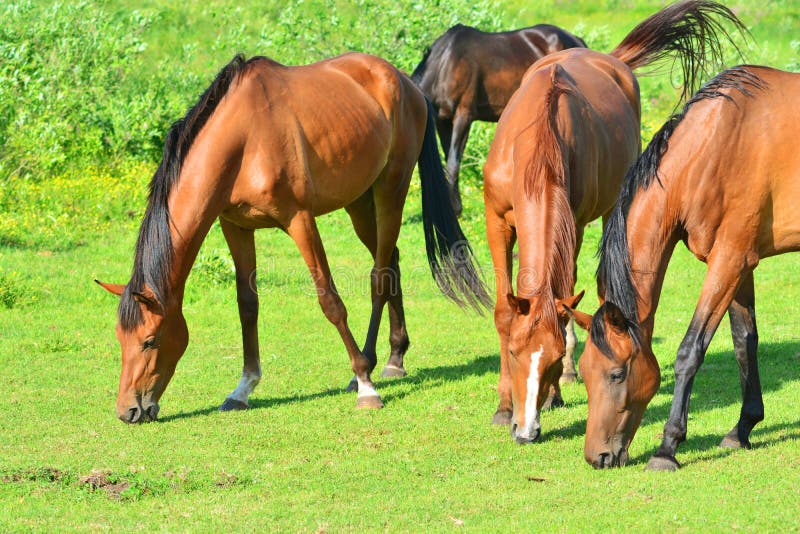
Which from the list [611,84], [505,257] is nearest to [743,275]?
[505,257]

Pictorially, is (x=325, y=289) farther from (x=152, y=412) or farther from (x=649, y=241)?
(x=649, y=241)

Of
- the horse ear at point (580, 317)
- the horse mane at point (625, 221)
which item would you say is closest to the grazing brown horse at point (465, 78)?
the horse mane at point (625, 221)

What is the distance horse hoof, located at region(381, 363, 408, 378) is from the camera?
8.18 m

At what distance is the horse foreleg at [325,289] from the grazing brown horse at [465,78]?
625cm

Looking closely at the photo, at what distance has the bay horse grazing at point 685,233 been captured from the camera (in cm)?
535

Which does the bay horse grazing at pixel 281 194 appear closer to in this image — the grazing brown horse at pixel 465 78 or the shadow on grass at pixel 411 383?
the shadow on grass at pixel 411 383

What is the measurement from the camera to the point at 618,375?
17.5 ft

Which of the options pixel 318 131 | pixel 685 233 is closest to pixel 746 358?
pixel 685 233

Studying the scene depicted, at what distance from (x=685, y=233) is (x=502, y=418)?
1777 millimetres

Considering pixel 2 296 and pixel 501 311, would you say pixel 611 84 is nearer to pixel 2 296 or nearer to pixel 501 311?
pixel 501 311

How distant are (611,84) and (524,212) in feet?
7.83

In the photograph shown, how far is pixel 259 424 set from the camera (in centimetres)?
677

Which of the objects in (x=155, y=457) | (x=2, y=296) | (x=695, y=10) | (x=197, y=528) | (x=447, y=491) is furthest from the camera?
(x=2, y=296)

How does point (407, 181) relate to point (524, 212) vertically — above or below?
below
